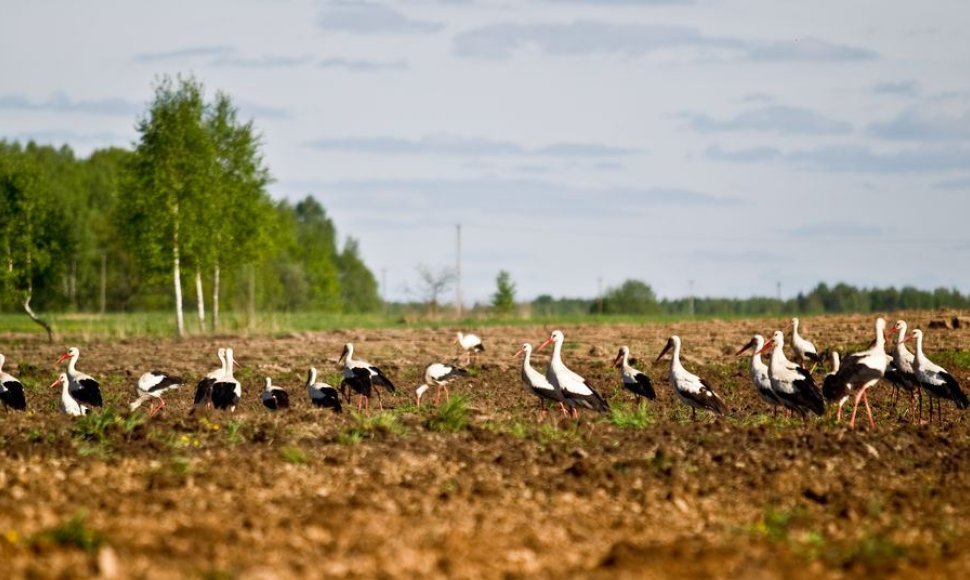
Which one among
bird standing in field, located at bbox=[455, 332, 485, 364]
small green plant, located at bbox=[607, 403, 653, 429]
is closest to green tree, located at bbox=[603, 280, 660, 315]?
bird standing in field, located at bbox=[455, 332, 485, 364]

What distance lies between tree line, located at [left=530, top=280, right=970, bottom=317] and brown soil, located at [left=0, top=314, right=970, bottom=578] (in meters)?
68.9

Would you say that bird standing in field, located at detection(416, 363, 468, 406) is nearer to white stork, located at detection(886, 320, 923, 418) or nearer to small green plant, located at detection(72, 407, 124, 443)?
white stork, located at detection(886, 320, 923, 418)

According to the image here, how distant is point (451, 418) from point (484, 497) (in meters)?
5.57

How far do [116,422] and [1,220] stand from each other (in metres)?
43.8

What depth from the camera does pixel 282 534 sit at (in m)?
10.7

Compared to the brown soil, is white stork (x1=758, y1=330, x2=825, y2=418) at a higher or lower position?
higher

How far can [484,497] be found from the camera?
42.2ft

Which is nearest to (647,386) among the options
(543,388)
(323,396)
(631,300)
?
(543,388)

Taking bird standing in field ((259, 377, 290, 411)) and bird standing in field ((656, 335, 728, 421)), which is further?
bird standing in field ((259, 377, 290, 411))

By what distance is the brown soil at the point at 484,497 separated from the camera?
1008cm

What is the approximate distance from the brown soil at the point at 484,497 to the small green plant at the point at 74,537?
2cm

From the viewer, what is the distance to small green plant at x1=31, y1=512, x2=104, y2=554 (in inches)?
399

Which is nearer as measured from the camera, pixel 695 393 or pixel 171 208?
pixel 695 393

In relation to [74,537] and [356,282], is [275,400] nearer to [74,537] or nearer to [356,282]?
[74,537]
